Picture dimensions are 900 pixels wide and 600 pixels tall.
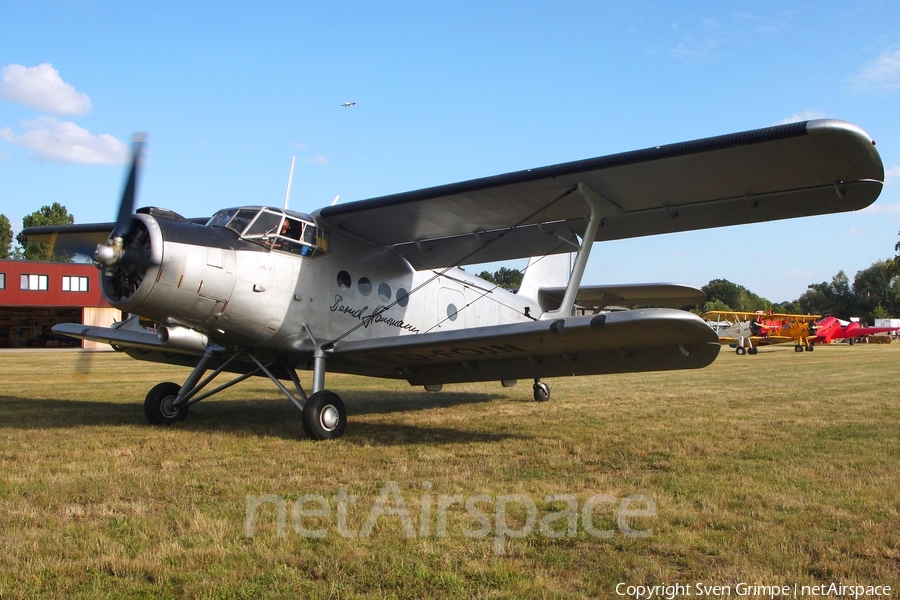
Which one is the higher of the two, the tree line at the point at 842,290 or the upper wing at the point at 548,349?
the tree line at the point at 842,290

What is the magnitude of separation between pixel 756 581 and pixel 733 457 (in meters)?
3.47

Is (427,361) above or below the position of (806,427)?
above

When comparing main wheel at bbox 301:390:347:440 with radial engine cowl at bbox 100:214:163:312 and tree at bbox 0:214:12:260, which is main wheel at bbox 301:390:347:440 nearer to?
radial engine cowl at bbox 100:214:163:312

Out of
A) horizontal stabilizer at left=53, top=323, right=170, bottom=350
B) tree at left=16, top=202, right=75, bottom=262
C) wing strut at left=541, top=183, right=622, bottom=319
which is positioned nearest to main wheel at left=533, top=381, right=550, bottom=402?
wing strut at left=541, top=183, right=622, bottom=319

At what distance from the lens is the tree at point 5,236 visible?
8468cm

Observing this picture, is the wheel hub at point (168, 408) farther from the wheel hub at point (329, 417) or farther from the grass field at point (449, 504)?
the wheel hub at point (329, 417)

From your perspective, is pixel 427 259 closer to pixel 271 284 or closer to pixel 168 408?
pixel 271 284

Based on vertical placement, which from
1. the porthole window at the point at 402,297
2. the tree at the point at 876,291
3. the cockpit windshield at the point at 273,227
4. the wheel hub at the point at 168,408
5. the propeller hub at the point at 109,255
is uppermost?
the tree at the point at 876,291

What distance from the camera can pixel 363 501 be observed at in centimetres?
462

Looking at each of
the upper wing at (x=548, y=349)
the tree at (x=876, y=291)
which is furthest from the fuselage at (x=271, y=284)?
the tree at (x=876, y=291)

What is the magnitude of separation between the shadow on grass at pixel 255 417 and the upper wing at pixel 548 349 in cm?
86

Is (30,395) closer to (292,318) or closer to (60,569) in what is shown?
(292,318)

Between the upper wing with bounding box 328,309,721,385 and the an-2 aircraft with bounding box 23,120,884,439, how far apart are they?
0.08ft

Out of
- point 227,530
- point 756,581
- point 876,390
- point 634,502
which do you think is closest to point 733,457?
point 634,502
